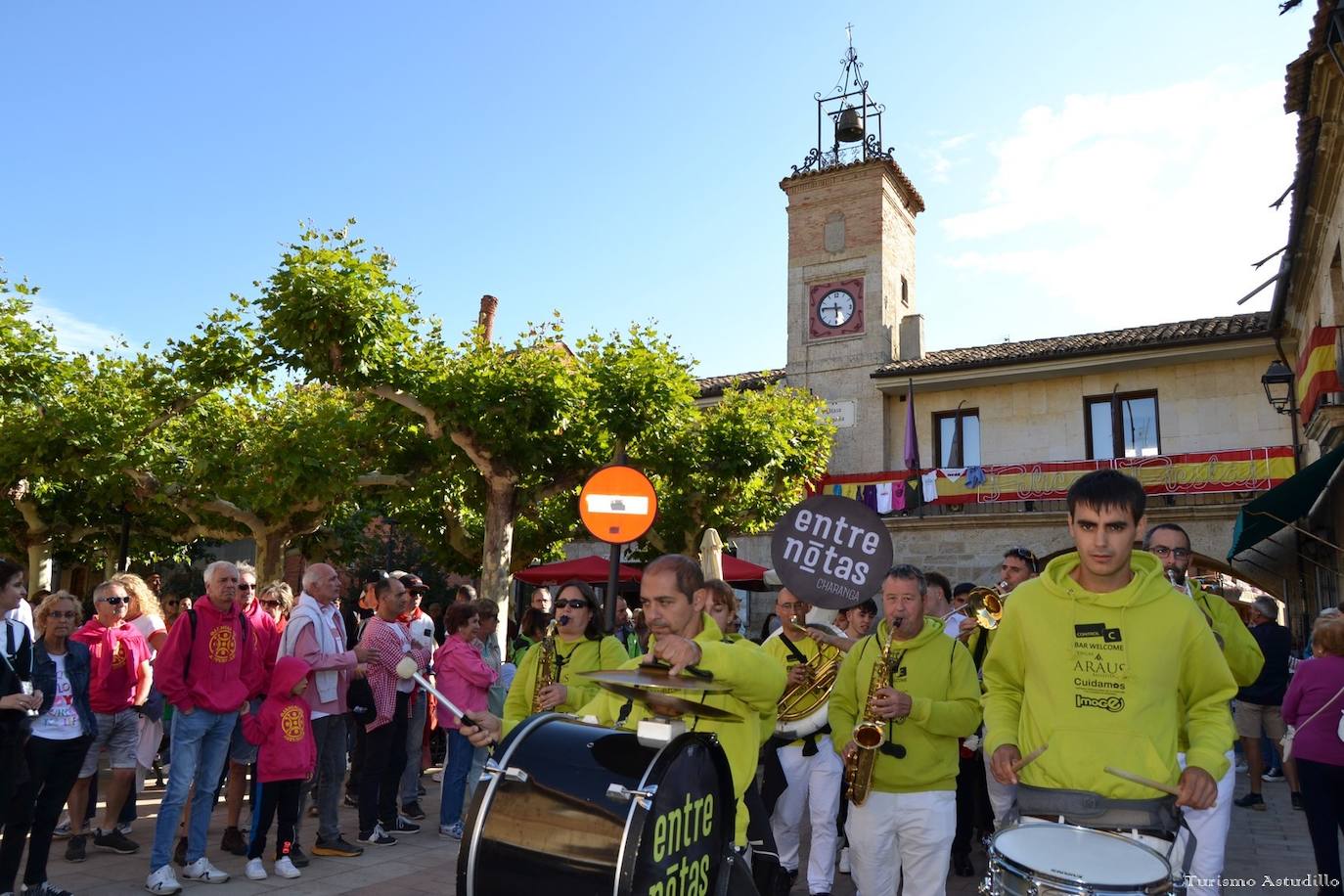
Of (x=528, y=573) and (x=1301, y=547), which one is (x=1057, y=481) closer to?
(x=1301, y=547)

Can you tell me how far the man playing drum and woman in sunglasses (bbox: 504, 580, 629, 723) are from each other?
2.57m

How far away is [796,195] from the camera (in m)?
29.5

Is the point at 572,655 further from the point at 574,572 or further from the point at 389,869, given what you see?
the point at 574,572

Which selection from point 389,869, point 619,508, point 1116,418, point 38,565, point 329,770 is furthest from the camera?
point 1116,418

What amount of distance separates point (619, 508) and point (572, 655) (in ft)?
6.30

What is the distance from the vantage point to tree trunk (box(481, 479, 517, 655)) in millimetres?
15773

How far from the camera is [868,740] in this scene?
412 cm

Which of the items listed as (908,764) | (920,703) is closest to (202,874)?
(908,764)

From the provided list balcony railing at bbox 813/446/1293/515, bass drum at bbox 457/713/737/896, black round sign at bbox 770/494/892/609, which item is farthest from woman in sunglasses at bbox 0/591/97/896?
balcony railing at bbox 813/446/1293/515

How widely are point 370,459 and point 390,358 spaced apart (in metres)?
3.55

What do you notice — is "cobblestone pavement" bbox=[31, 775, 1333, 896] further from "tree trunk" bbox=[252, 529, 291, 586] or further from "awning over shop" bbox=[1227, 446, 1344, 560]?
"tree trunk" bbox=[252, 529, 291, 586]

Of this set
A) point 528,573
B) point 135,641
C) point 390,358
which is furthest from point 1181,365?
point 135,641

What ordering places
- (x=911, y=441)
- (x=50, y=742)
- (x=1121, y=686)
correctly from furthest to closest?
(x=911, y=441) < (x=50, y=742) < (x=1121, y=686)

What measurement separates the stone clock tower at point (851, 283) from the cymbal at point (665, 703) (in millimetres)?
23357
